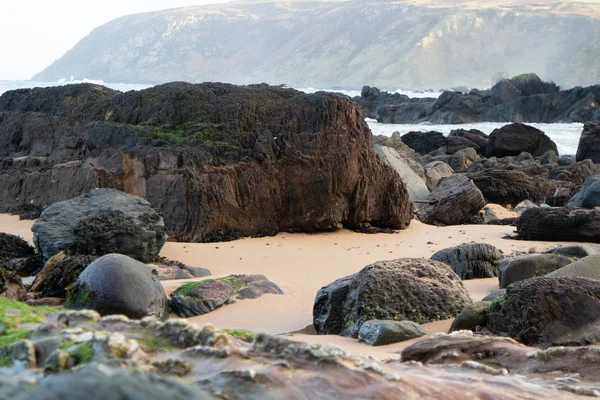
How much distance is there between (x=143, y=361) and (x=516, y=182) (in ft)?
41.6

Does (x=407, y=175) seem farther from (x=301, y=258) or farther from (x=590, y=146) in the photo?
(x=590, y=146)

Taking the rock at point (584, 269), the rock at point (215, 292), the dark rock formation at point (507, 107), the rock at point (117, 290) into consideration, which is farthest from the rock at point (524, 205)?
the dark rock formation at point (507, 107)

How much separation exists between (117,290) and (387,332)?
1915 millimetres

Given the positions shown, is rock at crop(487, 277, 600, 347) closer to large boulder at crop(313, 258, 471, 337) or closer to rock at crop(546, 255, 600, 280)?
large boulder at crop(313, 258, 471, 337)

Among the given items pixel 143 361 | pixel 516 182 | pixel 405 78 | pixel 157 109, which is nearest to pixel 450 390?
pixel 143 361

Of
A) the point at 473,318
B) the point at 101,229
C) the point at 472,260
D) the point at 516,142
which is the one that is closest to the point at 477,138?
the point at 516,142

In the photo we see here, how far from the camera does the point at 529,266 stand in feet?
20.2

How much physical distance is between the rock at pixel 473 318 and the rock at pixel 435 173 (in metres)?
9.51

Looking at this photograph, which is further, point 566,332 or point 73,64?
point 73,64

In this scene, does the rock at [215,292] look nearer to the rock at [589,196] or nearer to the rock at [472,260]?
the rock at [472,260]

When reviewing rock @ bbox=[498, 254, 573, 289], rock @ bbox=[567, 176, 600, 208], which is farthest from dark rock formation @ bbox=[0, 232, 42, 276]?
rock @ bbox=[567, 176, 600, 208]

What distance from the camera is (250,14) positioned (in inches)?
6668

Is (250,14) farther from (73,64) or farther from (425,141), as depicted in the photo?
(425,141)

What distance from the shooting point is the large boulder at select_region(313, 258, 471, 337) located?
16.9ft
